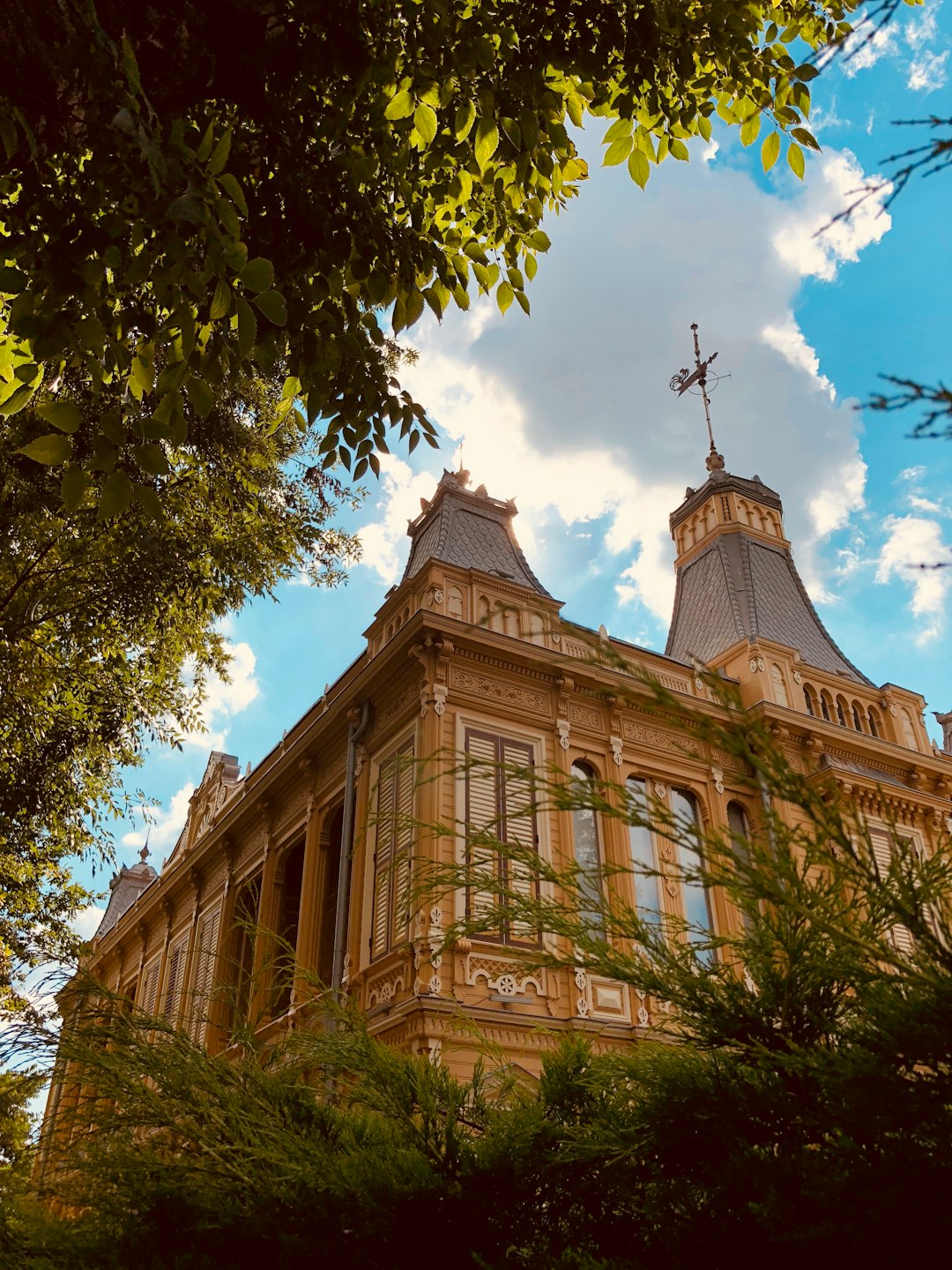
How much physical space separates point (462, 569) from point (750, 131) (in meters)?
8.81

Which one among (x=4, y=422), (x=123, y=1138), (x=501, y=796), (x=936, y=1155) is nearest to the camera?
(x=936, y=1155)

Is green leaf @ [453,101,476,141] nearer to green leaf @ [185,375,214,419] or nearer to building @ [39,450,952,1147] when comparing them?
green leaf @ [185,375,214,419]

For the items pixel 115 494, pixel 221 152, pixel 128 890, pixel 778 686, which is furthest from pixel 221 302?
pixel 128 890

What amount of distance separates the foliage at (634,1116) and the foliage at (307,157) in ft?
7.36

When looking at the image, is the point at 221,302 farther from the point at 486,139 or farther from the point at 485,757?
the point at 485,757

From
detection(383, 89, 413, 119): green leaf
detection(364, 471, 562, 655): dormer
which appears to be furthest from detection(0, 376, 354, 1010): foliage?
detection(383, 89, 413, 119): green leaf

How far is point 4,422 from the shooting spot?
9969 mm

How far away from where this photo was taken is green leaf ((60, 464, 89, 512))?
11.9 feet

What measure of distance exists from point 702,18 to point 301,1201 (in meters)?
5.94

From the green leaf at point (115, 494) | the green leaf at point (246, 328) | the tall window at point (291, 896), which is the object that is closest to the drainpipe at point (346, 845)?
the tall window at point (291, 896)

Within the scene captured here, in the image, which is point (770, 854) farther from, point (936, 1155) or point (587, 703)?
point (587, 703)

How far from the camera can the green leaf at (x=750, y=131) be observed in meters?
6.01

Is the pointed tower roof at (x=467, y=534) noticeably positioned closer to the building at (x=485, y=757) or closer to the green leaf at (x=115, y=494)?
the building at (x=485, y=757)

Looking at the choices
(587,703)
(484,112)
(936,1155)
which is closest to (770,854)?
(936,1155)
